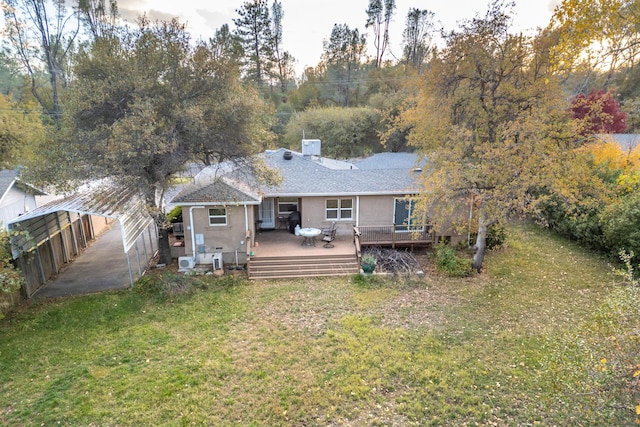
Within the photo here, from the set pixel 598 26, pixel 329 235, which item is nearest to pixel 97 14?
pixel 329 235

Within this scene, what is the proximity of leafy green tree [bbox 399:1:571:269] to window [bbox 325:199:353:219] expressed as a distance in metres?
4.08

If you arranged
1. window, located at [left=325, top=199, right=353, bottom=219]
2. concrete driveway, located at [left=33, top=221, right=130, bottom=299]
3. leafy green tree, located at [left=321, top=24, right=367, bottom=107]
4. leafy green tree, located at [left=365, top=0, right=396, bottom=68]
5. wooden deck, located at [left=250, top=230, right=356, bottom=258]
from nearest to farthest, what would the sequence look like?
1. concrete driveway, located at [left=33, top=221, right=130, bottom=299]
2. wooden deck, located at [left=250, top=230, right=356, bottom=258]
3. window, located at [left=325, top=199, right=353, bottom=219]
4. leafy green tree, located at [left=321, top=24, right=367, bottom=107]
5. leafy green tree, located at [left=365, top=0, right=396, bottom=68]

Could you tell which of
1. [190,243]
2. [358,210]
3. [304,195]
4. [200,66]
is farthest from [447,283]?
[200,66]

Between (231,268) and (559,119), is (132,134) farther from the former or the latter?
(559,119)

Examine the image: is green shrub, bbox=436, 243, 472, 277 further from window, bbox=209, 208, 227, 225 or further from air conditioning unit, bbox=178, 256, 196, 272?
air conditioning unit, bbox=178, 256, 196, 272

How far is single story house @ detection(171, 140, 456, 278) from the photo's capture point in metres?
14.2

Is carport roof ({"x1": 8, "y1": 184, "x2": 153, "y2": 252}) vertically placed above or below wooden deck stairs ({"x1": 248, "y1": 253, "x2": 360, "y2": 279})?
above

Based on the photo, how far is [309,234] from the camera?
1489cm

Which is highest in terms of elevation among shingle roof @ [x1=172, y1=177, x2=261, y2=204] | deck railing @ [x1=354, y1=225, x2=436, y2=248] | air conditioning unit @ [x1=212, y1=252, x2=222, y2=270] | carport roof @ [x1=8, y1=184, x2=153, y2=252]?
shingle roof @ [x1=172, y1=177, x2=261, y2=204]

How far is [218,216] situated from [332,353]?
810cm

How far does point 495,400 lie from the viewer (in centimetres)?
712

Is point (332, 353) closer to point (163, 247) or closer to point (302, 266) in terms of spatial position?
point (302, 266)

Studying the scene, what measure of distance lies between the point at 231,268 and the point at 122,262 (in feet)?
18.6

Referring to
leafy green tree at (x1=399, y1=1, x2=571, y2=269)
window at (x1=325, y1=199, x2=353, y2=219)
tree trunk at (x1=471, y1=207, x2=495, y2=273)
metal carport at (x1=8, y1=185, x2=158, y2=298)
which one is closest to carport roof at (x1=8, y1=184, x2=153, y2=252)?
metal carport at (x1=8, y1=185, x2=158, y2=298)
